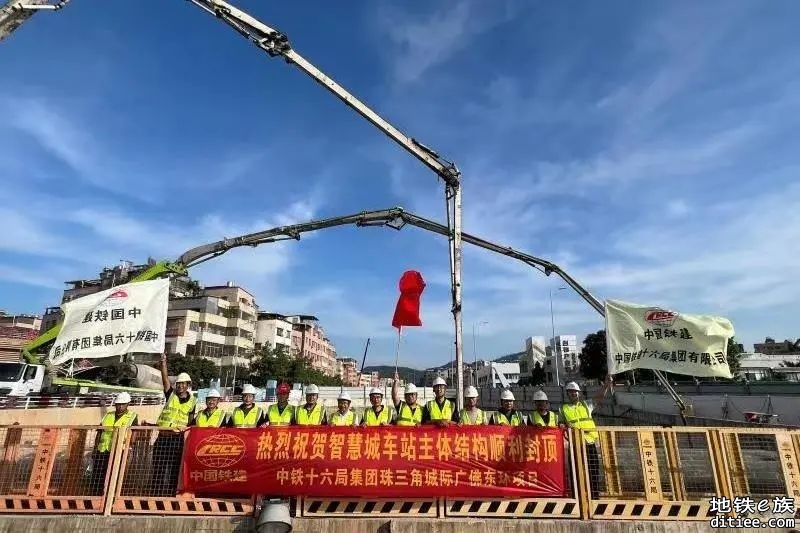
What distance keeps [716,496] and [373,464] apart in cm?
464

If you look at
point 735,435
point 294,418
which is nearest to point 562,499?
point 735,435

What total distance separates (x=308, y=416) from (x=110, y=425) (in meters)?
3.23

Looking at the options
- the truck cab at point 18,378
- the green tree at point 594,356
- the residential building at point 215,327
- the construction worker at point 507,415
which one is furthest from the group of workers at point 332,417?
the green tree at point 594,356

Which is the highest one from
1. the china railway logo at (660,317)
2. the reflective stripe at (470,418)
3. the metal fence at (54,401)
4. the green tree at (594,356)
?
the green tree at (594,356)

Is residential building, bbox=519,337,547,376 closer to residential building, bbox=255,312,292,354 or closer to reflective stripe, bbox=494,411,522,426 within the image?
residential building, bbox=255,312,292,354

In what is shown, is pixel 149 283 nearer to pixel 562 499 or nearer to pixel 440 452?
pixel 440 452

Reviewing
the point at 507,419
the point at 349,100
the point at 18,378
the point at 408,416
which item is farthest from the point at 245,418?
the point at 18,378

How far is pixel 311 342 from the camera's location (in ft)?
289

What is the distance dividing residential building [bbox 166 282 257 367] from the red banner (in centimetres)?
4852

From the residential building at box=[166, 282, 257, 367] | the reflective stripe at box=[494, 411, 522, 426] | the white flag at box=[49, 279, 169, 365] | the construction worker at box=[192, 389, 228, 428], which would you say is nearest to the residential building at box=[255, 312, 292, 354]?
the residential building at box=[166, 282, 257, 367]

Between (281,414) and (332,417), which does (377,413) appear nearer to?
(332,417)

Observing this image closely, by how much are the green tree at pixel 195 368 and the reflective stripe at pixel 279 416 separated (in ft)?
143

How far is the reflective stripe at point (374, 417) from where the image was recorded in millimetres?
7195

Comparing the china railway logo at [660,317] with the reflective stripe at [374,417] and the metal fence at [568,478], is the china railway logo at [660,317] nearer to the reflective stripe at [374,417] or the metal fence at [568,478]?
the metal fence at [568,478]
